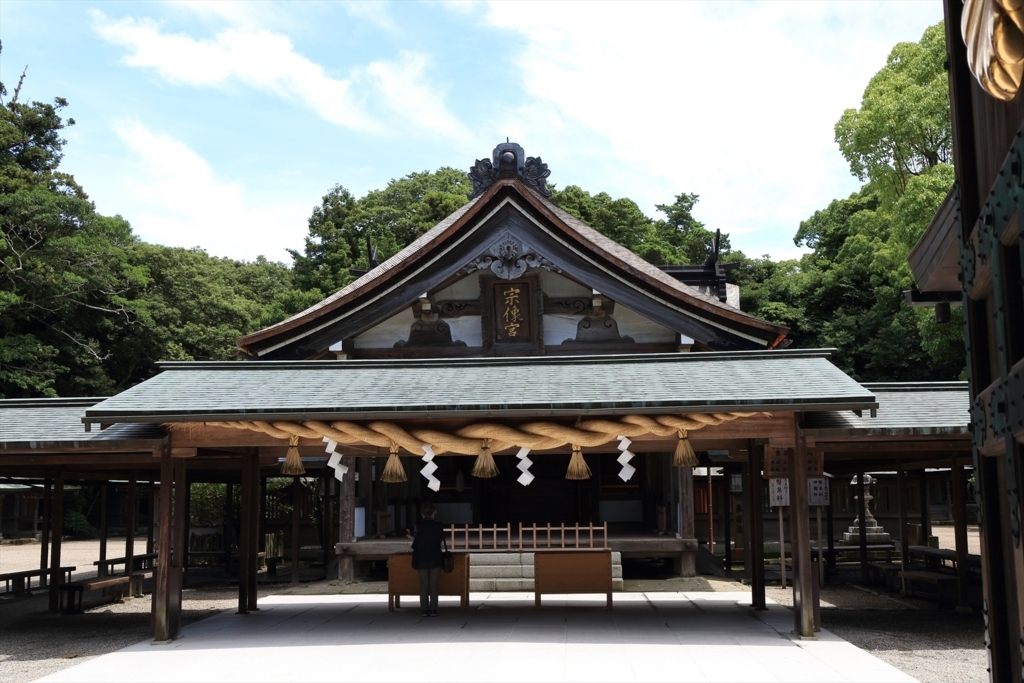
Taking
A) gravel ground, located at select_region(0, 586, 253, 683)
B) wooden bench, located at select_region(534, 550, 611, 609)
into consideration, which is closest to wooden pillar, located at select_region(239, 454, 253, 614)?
gravel ground, located at select_region(0, 586, 253, 683)

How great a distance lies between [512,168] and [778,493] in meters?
8.35

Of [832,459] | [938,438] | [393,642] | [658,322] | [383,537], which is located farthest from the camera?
[383,537]

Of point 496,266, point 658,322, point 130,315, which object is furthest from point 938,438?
point 130,315

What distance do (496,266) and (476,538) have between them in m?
5.36

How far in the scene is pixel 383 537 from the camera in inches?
730

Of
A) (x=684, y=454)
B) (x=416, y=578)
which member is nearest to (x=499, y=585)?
(x=416, y=578)

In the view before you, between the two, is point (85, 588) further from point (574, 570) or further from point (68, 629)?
point (574, 570)

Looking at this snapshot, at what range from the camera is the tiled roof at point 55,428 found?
10945 millimetres

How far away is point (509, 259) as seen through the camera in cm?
1727

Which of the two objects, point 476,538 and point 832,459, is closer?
point 832,459

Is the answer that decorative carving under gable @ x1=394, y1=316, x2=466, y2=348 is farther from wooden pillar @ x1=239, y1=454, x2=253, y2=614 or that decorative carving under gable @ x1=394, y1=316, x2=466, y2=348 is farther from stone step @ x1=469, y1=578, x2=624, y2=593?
wooden pillar @ x1=239, y1=454, x2=253, y2=614

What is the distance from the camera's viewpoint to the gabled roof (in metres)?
16.9

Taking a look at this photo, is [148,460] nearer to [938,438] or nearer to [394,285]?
[394,285]

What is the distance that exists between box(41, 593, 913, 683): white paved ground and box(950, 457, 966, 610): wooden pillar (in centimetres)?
263
